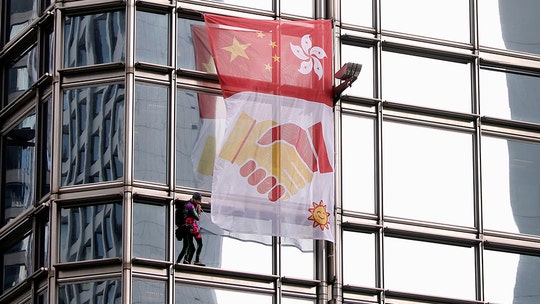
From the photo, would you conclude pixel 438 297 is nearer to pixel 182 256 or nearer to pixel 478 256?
pixel 478 256

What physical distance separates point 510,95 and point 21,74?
13.0 m

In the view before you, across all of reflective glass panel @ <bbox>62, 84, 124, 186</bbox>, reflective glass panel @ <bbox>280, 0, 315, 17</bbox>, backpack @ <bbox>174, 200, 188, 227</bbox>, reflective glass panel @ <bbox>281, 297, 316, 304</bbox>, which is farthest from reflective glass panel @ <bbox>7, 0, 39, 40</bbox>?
reflective glass panel @ <bbox>281, 297, 316, 304</bbox>

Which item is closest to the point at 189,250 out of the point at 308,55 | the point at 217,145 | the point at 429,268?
the point at 217,145

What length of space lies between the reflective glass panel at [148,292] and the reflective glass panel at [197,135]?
272 centimetres

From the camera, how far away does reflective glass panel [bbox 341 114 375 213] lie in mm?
54625

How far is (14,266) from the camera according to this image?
55.3 m

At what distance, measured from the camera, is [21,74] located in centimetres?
5650

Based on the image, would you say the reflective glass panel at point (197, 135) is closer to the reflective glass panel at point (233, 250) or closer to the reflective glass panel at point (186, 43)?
the reflective glass panel at point (186, 43)

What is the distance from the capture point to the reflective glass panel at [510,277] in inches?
2184

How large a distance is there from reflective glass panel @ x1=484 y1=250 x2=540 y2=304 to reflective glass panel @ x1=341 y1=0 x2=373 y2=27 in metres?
6.79

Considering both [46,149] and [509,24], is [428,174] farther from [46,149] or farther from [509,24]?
[46,149]

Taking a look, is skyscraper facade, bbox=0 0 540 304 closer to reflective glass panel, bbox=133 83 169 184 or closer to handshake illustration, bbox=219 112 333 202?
reflective glass panel, bbox=133 83 169 184

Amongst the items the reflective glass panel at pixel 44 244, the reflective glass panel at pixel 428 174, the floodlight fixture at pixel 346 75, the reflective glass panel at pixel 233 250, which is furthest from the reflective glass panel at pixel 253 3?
the reflective glass panel at pixel 44 244

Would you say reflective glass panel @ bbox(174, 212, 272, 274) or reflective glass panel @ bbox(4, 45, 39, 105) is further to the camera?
reflective glass panel @ bbox(4, 45, 39, 105)
